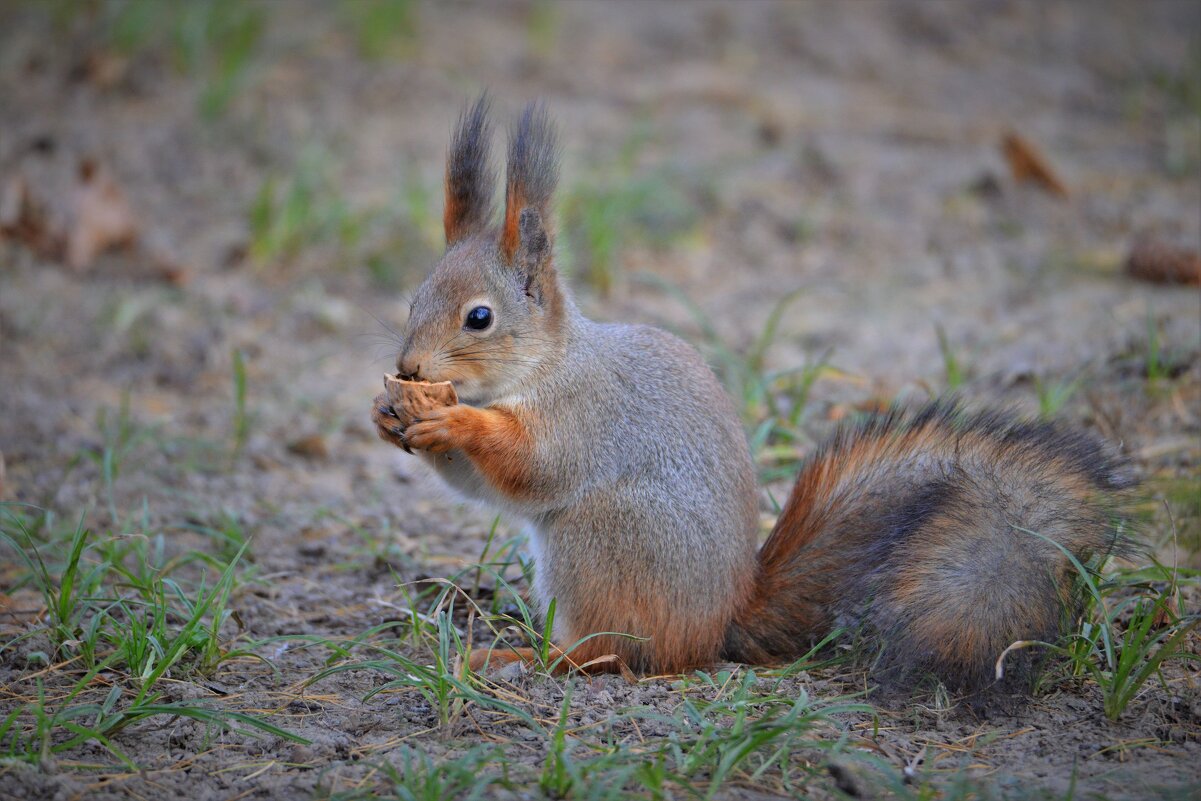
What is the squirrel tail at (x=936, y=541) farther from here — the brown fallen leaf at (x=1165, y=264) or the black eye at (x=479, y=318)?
the brown fallen leaf at (x=1165, y=264)

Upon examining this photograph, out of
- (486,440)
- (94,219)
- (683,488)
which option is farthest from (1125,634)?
(94,219)

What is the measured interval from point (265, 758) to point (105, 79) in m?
4.89

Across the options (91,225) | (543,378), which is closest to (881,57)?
(91,225)

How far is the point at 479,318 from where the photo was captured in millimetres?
2590

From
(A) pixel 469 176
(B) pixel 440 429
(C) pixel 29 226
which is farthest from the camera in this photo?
(C) pixel 29 226

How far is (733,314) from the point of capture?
15.4ft

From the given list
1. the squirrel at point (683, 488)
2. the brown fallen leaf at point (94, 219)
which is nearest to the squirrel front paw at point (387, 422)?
the squirrel at point (683, 488)

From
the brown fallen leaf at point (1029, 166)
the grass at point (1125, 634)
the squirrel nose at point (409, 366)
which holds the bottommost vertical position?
the grass at point (1125, 634)

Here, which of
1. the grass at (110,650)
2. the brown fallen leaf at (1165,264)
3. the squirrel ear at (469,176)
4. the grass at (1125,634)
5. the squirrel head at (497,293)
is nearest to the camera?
the grass at (110,650)

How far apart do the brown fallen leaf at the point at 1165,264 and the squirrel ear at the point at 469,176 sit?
293cm

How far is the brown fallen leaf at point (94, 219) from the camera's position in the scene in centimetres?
479

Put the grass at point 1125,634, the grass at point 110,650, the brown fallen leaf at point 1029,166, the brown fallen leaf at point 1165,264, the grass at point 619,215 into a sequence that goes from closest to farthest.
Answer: the grass at point 110,650, the grass at point 1125,634, the brown fallen leaf at point 1165,264, the grass at point 619,215, the brown fallen leaf at point 1029,166

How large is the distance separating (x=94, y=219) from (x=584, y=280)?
2081 mm

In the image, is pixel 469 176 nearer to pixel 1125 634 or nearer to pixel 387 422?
pixel 387 422
